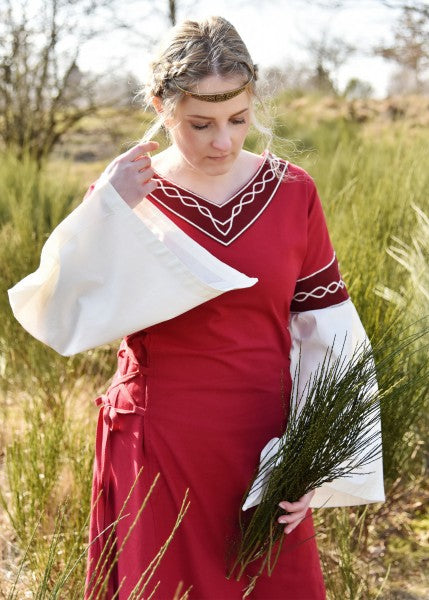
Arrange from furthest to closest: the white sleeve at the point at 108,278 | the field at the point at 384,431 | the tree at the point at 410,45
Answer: the tree at the point at 410,45, the field at the point at 384,431, the white sleeve at the point at 108,278

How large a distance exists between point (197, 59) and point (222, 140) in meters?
0.18

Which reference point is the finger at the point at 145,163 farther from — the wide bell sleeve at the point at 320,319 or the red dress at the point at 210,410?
the wide bell sleeve at the point at 320,319

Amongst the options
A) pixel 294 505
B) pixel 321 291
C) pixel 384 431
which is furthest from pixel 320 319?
pixel 384 431

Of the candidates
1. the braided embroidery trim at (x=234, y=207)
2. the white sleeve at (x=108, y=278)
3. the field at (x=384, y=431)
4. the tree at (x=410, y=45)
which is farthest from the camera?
the tree at (x=410, y=45)

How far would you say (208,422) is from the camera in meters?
1.60

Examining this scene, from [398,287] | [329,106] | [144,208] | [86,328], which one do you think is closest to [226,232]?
[144,208]

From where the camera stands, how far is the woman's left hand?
1.55 m

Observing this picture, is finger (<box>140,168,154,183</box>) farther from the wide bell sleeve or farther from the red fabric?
the wide bell sleeve

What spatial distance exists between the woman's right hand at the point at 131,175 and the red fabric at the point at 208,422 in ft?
0.39

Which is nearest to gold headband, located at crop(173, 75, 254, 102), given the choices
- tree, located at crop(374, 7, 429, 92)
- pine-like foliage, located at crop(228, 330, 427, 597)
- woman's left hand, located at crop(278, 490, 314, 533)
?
pine-like foliage, located at crop(228, 330, 427, 597)

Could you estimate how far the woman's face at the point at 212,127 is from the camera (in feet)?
5.04

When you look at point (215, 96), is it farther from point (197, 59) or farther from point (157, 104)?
point (157, 104)

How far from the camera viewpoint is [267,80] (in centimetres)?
176

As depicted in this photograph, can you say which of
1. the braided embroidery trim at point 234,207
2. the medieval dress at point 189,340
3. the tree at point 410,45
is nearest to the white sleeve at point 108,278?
the medieval dress at point 189,340
